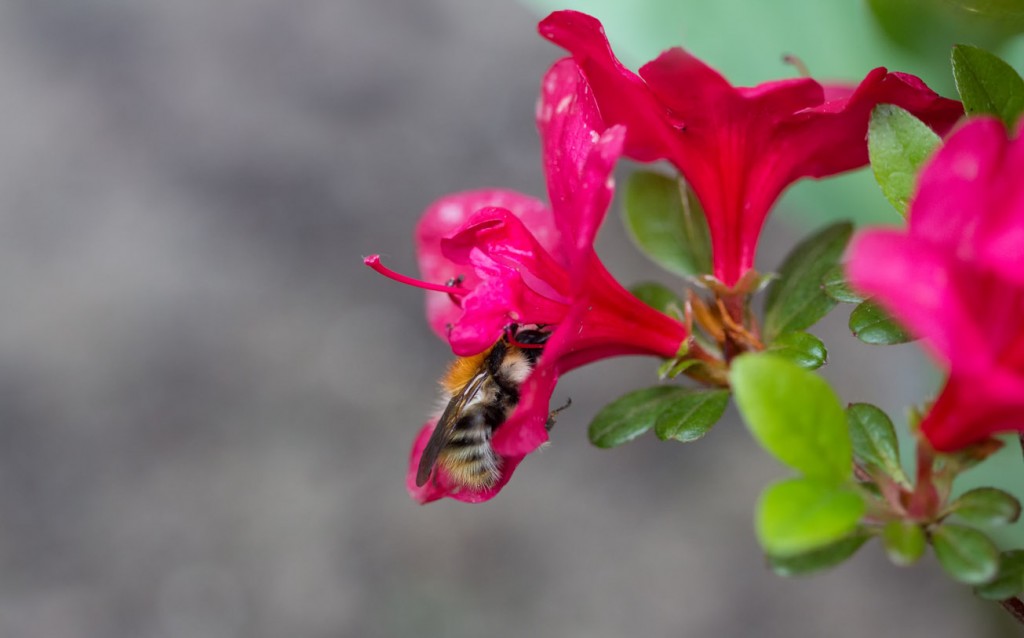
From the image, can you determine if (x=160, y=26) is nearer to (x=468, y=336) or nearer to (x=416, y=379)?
(x=416, y=379)

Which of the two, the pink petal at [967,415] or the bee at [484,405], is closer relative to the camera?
the pink petal at [967,415]

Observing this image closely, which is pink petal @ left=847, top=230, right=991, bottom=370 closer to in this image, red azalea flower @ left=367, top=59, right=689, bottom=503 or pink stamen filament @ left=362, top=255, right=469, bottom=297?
red azalea flower @ left=367, top=59, right=689, bottom=503

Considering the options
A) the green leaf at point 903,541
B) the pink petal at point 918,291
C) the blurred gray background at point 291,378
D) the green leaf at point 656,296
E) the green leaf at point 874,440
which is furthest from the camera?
the blurred gray background at point 291,378

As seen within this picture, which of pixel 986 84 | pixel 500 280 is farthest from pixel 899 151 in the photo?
pixel 500 280

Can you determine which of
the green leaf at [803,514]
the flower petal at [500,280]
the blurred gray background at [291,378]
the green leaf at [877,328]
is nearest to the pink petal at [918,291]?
the green leaf at [803,514]

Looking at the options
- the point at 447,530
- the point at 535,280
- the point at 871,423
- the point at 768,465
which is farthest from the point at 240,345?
the point at 871,423

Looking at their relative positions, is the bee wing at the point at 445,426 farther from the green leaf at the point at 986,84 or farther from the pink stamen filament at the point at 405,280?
the green leaf at the point at 986,84
